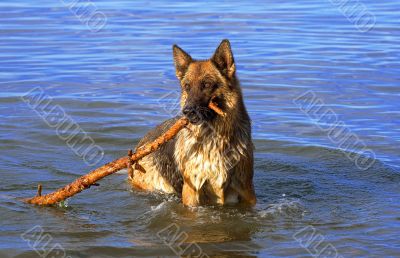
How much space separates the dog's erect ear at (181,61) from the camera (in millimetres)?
9688

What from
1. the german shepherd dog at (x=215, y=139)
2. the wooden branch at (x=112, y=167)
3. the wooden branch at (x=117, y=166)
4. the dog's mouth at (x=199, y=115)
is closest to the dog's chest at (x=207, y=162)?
the german shepherd dog at (x=215, y=139)

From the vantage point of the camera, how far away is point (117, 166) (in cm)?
902

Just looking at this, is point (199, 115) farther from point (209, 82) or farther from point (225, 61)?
point (225, 61)

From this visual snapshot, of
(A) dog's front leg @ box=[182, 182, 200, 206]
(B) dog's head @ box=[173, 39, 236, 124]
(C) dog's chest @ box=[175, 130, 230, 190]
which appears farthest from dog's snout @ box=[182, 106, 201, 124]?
(A) dog's front leg @ box=[182, 182, 200, 206]

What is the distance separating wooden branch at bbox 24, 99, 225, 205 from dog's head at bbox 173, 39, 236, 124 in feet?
0.34

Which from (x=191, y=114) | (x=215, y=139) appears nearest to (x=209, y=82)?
(x=191, y=114)

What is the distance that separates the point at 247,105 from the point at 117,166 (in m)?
5.94

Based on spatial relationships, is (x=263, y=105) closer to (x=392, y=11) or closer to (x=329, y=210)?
(x=329, y=210)

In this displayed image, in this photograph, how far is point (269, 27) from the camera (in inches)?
840

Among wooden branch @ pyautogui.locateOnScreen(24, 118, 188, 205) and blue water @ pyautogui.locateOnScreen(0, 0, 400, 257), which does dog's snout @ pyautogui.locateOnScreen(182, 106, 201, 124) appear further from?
blue water @ pyautogui.locateOnScreen(0, 0, 400, 257)

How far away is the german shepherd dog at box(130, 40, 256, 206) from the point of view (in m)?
9.35

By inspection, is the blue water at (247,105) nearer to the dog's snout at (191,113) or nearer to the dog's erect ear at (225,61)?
the dog's snout at (191,113)

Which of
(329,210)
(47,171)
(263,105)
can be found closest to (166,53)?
(263,105)

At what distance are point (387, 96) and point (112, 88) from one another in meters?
5.10
